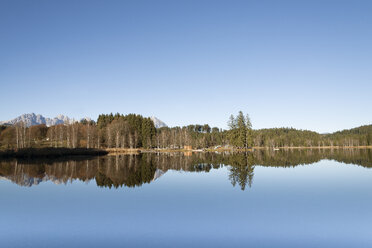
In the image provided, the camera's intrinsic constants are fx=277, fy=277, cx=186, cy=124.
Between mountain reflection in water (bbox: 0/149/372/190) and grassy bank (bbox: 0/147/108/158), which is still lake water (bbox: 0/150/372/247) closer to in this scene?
mountain reflection in water (bbox: 0/149/372/190)

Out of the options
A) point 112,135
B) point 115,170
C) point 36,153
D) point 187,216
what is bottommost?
point 187,216

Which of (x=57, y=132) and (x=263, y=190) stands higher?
(x=57, y=132)

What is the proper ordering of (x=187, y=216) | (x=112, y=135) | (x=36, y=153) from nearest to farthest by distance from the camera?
(x=187, y=216), (x=36, y=153), (x=112, y=135)

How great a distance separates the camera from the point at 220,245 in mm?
8438

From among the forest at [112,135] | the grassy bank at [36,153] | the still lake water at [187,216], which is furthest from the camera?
the forest at [112,135]

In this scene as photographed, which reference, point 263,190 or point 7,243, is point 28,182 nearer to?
point 7,243

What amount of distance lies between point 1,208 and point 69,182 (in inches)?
331

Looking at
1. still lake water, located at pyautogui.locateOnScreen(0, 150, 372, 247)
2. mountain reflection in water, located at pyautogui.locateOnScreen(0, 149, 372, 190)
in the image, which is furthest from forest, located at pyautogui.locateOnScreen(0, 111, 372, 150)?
still lake water, located at pyautogui.locateOnScreen(0, 150, 372, 247)

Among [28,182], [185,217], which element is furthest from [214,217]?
[28,182]

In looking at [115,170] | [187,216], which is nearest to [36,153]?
[115,170]

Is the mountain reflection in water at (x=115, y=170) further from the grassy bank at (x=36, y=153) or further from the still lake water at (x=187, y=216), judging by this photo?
the grassy bank at (x=36, y=153)

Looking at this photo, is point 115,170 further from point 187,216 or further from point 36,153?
point 36,153

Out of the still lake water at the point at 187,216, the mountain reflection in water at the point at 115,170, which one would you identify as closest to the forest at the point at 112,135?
the mountain reflection in water at the point at 115,170

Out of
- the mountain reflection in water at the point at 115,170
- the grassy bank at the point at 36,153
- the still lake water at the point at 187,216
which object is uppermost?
the grassy bank at the point at 36,153
